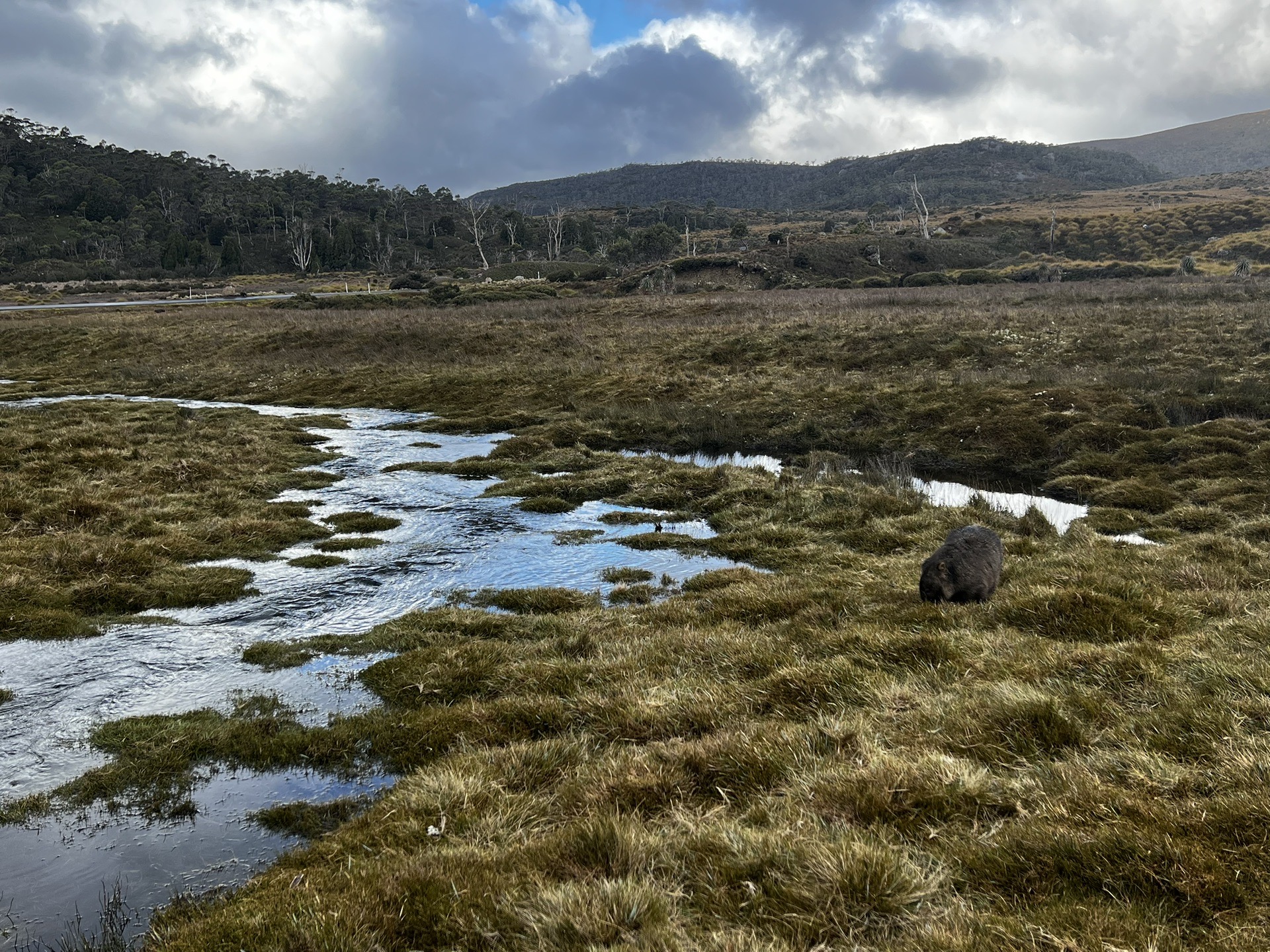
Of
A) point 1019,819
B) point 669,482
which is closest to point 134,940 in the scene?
point 1019,819

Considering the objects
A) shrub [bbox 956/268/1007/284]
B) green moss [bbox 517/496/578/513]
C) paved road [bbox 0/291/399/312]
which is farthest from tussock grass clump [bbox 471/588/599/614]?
paved road [bbox 0/291/399/312]

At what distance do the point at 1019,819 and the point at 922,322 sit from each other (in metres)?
38.3

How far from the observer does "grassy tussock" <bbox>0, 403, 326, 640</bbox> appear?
463 inches

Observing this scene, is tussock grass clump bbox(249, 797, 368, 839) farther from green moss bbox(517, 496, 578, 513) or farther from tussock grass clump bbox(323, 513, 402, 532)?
green moss bbox(517, 496, 578, 513)

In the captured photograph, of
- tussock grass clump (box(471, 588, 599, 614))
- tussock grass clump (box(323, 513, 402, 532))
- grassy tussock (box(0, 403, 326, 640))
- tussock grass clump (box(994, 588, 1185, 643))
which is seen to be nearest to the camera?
tussock grass clump (box(994, 588, 1185, 643))

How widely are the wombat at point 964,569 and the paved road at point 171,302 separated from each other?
87009 mm

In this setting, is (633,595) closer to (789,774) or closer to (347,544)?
(347,544)

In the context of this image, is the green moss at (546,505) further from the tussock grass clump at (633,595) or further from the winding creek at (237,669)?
the tussock grass clump at (633,595)

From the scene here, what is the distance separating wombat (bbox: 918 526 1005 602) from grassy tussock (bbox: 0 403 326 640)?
11529 mm

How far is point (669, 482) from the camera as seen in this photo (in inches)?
802

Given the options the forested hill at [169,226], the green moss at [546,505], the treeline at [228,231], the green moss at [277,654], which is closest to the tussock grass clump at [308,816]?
the green moss at [277,654]

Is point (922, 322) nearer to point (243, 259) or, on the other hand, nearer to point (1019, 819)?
point (1019, 819)

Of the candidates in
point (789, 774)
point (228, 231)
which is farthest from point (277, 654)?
point (228, 231)

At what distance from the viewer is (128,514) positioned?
15.8 meters
